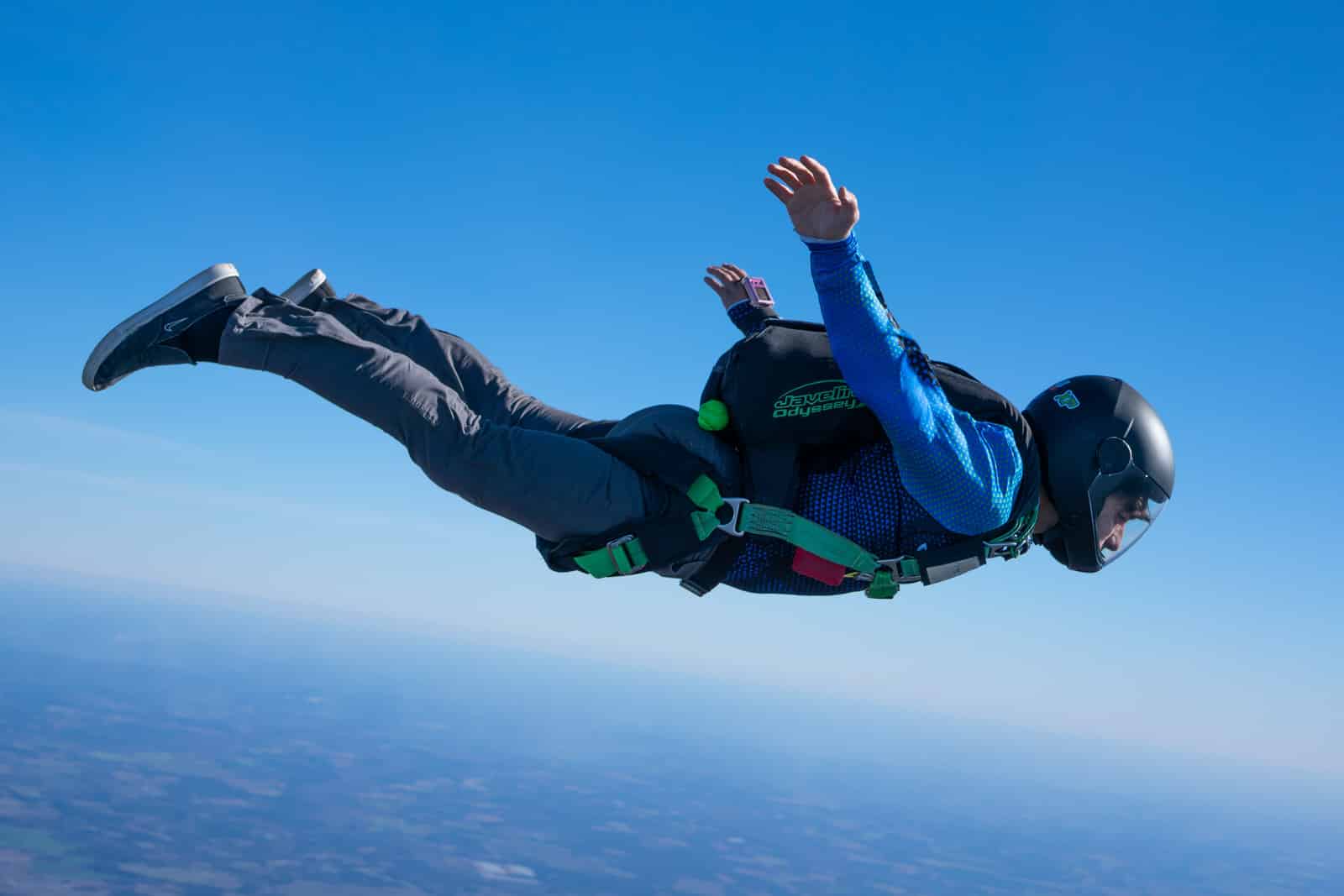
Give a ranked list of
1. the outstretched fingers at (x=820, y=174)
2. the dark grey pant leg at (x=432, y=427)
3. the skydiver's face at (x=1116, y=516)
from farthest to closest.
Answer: the skydiver's face at (x=1116, y=516)
the dark grey pant leg at (x=432, y=427)
the outstretched fingers at (x=820, y=174)

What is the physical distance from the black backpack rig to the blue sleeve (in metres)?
0.27

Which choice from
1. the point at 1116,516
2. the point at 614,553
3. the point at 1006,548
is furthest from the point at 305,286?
the point at 1116,516

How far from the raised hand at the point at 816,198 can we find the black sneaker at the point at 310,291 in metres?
2.01

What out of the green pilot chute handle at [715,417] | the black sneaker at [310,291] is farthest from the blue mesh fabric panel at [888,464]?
the black sneaker at [310,291]

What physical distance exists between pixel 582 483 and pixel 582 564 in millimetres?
A: 341

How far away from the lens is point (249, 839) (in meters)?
97.1

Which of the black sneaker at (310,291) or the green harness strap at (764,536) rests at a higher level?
the black sneaker at (310,291)

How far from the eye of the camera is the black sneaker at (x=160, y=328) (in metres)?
3.31

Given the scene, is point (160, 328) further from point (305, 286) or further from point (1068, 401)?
point (1068, 401)

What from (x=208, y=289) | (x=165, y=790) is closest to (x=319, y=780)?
(x=165, y=790)

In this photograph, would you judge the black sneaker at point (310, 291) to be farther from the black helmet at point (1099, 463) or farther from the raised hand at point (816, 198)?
the black helmet at point (1099, 463)

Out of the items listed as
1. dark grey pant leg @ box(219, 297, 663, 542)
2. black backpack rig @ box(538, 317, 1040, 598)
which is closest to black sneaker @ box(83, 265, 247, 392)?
dark grey pant leg @ box(219, 297, 663, 542)

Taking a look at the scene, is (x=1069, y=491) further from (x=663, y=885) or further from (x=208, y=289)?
(x=663, y=885)

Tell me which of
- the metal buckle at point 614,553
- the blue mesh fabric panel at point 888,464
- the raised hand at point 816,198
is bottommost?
the metal buckle at point 614,553
